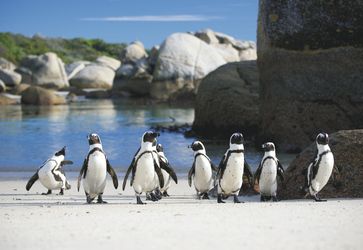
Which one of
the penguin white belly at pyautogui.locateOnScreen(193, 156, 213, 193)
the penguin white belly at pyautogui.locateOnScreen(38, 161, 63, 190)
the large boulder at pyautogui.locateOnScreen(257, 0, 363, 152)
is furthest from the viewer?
the large boulder at pyautogui.locateOnScreen(257, 0, 363, 152)

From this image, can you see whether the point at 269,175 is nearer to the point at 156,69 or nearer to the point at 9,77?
the point at 156,69

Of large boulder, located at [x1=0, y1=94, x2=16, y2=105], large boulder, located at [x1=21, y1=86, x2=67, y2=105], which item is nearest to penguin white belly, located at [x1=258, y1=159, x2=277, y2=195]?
large boulder, located at [x1=21, y1=86, x2=67, y2=105]

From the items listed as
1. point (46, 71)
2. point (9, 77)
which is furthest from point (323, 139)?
point (46, 71)

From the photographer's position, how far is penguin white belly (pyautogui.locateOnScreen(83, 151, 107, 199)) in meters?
5.86

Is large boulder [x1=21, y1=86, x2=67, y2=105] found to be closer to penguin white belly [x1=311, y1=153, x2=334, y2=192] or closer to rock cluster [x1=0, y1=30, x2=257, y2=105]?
rock cluster [x1=0, y1=30, x2=257, y2=105]

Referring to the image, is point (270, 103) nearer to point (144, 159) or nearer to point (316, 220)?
point (144, 159)

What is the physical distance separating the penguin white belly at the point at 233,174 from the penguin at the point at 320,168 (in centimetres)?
83

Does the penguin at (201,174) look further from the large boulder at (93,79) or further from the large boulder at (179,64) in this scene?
the large boulder at (93,79)

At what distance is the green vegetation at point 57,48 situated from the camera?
73812mm

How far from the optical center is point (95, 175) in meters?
5.88

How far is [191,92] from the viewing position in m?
33.5

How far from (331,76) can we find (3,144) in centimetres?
878

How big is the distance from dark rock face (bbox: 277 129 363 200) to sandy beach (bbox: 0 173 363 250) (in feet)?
1.65

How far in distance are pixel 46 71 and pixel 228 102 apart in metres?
39.5
